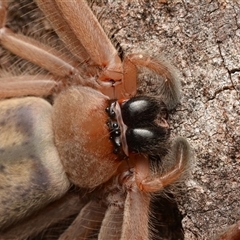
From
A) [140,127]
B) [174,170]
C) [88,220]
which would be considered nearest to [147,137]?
[140,127]

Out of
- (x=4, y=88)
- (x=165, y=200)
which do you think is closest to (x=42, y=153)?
(x=4, y=88)

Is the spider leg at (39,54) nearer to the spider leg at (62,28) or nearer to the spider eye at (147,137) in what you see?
the spider leg at (62,28)

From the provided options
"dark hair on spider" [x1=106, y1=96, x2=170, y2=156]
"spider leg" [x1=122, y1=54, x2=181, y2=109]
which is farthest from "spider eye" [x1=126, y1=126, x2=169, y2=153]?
"spider leg" [x1=122, y1=54, x2=181, y2=109]

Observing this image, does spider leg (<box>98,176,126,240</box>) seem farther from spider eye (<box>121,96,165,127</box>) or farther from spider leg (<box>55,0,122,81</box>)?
spider leg (<box>55,0,122,81</box>)

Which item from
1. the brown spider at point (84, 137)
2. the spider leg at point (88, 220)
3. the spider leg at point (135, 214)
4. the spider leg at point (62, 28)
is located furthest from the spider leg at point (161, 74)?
the spider leg at point (88, 220)

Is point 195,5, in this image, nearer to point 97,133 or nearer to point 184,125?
point 184,125

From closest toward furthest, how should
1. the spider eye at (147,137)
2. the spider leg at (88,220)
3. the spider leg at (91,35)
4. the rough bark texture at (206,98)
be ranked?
the rough bark texture at (206,98), the spider eye at (147,137), the spider leg at (91,35), the spider leg at (88,220)

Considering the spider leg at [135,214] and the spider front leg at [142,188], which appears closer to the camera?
the spider front leg at [142,188]

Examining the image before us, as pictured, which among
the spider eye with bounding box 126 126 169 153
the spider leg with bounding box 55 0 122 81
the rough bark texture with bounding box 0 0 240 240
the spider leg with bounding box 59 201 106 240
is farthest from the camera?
the spider leg with bounding box 59 201 106 240
